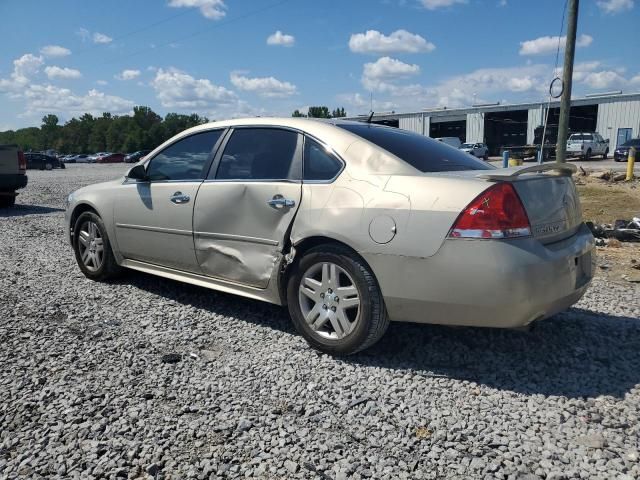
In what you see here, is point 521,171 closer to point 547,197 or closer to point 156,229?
point 547,197

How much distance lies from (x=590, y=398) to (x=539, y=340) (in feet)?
2.59

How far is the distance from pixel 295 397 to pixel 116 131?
387 ft

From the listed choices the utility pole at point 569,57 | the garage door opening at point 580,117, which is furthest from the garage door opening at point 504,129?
the utility pole at point 569,57

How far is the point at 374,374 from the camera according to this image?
3262 millimetres

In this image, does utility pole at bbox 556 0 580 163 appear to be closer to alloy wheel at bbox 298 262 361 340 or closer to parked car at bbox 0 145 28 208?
alloy wheel at bbox 298 262 361 340

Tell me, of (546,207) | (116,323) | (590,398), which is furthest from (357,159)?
(116,323)

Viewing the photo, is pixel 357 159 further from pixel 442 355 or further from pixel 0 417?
pixel 0 417

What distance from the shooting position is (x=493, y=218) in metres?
2.92

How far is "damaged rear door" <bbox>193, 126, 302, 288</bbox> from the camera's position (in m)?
3.70

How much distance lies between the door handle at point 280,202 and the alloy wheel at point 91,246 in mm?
2339

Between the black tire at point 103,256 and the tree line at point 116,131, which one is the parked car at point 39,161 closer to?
the black tire at point 103,256

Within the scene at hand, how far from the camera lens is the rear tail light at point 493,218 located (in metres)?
2.92

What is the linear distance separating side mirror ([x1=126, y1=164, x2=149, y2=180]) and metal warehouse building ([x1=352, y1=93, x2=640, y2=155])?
39496 millimetres

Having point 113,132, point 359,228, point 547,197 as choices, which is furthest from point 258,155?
point 113,132
